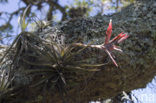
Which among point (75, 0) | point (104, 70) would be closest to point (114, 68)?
point (104, 70)

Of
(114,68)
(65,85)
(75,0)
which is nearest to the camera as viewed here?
(65,85)

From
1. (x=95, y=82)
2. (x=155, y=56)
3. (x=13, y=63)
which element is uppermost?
(x=13, y=63)

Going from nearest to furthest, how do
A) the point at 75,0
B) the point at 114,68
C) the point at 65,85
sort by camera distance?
1. the point at 65,85
2. the point at 114,68
3. the point at 75,0

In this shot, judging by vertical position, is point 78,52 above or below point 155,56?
above

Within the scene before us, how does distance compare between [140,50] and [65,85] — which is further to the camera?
[140,50]

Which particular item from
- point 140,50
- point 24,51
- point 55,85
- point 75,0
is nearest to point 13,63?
point 24,51

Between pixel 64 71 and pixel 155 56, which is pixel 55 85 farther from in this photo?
pixel 155 56
